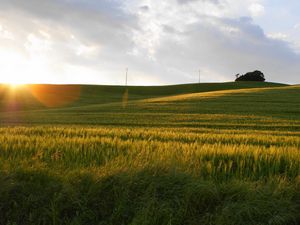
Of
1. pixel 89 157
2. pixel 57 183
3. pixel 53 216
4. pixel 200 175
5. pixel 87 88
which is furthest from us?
pixel 87 88

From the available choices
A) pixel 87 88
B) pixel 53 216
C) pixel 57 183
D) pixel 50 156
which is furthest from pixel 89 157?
pixel 87 88

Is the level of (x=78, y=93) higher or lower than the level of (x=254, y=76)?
lower

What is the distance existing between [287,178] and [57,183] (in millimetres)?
3521

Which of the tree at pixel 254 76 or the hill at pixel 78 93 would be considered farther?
the tree at pixel 254 76

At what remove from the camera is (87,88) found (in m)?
90.8

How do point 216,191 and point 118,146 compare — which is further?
point 118,146

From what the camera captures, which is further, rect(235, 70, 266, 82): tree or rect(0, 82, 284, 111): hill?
rect(235, 70, 266, 82): tree

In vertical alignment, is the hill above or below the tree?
below

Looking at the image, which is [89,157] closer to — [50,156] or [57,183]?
[50,156]

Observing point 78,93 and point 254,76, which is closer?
point 78,93

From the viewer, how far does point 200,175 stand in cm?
586

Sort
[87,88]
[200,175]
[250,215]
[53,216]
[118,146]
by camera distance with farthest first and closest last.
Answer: [87,88] < [118,146] < [200,175] < [53,216] < [250,215]

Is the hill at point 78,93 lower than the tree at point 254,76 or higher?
lower

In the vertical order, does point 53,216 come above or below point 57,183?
below
